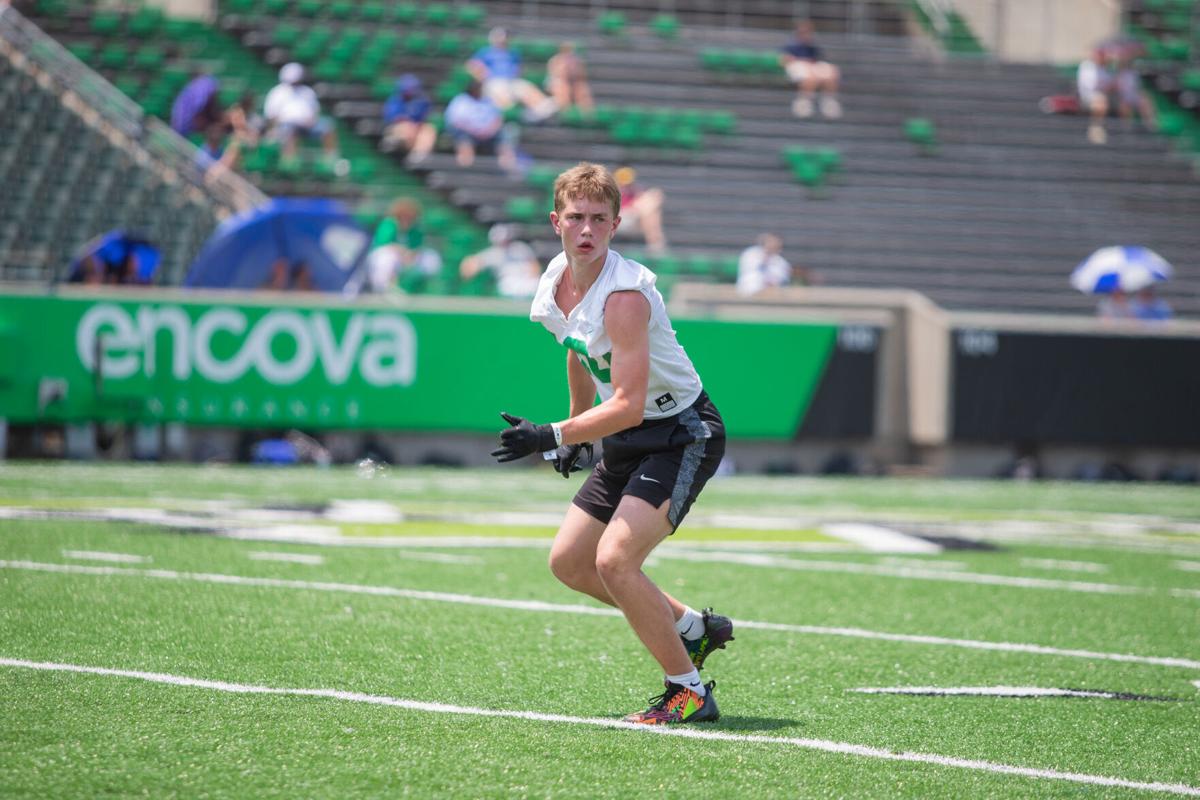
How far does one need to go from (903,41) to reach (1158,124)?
451 centimetres

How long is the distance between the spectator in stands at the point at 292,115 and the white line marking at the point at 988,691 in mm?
16629

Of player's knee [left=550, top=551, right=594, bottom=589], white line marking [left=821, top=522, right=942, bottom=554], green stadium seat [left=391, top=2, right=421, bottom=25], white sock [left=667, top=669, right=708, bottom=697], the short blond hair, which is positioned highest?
green stadium seat [left=391, top=2, right=421, bottom=25]

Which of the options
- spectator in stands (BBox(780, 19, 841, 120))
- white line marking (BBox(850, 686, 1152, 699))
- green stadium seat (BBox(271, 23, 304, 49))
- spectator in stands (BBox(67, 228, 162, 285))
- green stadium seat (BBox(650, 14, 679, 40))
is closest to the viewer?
white line marking (BBox(850, 686, 1152, 699))

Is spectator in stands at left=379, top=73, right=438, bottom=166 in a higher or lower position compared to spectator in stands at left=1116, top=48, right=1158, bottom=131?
lower

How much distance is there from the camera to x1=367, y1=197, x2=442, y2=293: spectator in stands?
Answer: 18.1m

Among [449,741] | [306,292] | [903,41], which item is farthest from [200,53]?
[449,741]

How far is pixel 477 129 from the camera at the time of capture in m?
23.3

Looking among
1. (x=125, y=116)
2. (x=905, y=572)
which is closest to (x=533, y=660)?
(x=905, y=572)

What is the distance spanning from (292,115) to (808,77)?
28.8 ft

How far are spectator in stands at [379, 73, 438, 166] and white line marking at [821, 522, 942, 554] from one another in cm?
1213

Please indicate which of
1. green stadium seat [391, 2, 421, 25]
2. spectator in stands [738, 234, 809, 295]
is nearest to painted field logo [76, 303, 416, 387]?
spectator in stands [738, 234, 809, 295]

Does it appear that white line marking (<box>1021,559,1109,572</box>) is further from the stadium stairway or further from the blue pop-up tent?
the stadium stairway

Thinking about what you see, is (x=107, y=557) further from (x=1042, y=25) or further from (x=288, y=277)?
(x=1042, y=25)

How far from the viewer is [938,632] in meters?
7.56
